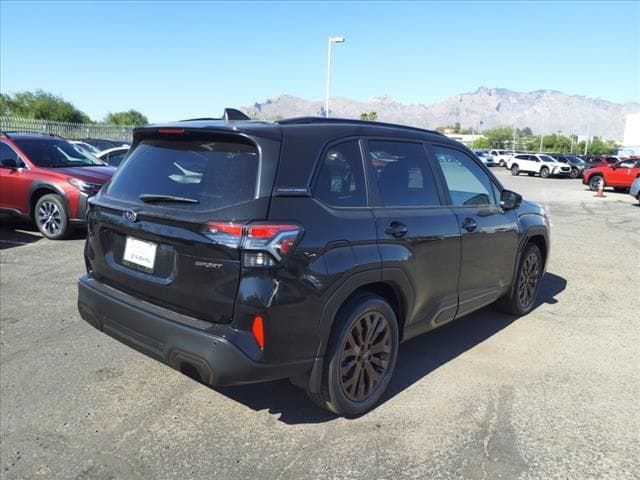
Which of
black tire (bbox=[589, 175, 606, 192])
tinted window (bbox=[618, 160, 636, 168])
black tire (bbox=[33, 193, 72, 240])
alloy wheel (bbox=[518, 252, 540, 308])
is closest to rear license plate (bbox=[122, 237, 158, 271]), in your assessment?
alloy wheel (bbox=[518, 252, 540, 308])

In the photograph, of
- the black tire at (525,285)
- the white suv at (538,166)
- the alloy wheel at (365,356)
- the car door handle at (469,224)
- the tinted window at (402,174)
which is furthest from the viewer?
the white suv at (538,166)

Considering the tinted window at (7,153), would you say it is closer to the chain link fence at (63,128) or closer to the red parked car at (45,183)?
the red parked car at (45,183)

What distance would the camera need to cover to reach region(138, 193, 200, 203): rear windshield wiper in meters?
2.94

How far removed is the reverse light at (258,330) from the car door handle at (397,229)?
42.2 inches

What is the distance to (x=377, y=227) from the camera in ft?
10.7

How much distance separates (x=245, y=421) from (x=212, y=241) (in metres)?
1.28

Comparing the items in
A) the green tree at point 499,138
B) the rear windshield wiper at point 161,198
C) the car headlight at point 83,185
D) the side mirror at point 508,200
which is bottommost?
the car headlight at point 83,185

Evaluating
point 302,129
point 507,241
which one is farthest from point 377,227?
point 507,241

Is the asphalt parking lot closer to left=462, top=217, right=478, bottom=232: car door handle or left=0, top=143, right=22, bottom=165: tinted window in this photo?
left=462, top=217, right=478, bottom=232: car door handle

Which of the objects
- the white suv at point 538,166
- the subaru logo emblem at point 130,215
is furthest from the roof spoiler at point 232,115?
the white suv at point 538,166

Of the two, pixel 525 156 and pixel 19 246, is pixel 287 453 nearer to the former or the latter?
pixel 19 246

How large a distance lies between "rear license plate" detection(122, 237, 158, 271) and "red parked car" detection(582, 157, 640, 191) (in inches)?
985

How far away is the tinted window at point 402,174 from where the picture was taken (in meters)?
3.47

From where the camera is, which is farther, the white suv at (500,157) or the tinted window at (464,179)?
the white suv at (500,157)
